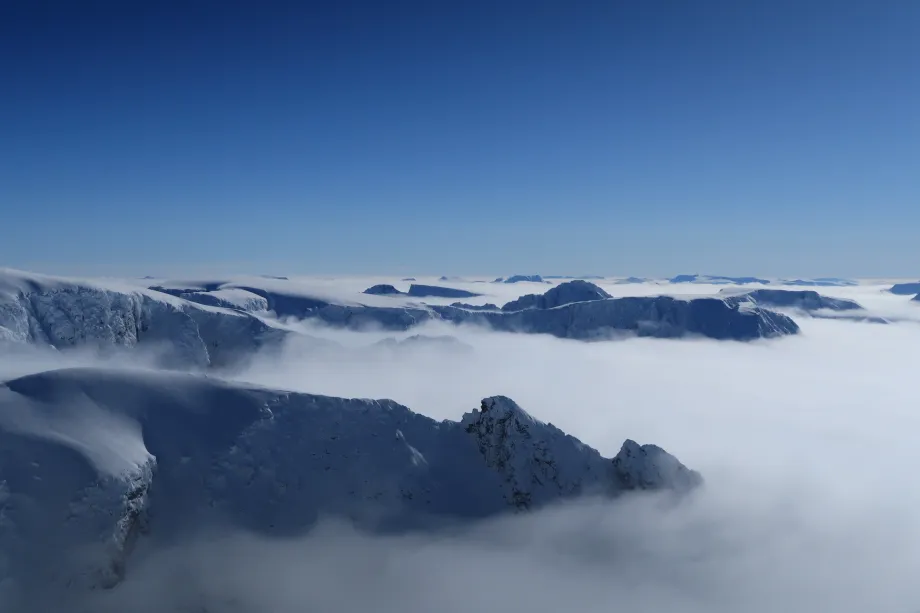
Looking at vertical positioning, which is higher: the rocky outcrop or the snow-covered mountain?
the snow-covered mountain

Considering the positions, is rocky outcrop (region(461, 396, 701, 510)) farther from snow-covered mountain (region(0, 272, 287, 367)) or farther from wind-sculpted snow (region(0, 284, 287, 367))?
wind-sculpted snow (region(0, 284, 287, 367))

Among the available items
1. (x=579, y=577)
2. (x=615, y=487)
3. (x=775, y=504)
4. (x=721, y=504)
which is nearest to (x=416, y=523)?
(x=579, y=577)

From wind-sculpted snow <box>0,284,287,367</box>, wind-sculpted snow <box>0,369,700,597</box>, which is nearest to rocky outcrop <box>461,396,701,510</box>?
wind-sculpted snow <box>0,369,700,597</box>

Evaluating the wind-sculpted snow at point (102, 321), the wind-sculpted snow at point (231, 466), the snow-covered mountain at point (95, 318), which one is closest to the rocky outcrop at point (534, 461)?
the wind-sculpted snow at point (231, 466)

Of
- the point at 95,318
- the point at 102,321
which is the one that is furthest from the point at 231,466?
the point at 95,318

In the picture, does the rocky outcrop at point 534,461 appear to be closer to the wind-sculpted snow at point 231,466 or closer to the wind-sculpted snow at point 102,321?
the wind-sculpted snow at point 231,466

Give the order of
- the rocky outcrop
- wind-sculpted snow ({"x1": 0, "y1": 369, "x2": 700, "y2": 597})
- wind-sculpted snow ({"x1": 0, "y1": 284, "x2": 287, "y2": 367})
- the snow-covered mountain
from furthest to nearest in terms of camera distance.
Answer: the snow-covered mountain → wind-sculpted snow ({"x1": 0, "y1": 284, "x2": 287, "y2": 367}) → the rocky outcrop → wind-sculpted snow ({"x1": 0, "y1": 369, "x2": 700, "y2": 597})

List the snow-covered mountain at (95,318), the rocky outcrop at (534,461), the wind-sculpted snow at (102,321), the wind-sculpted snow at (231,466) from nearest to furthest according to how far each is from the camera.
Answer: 1. the wind-sculpted snow at (231,466)
2. the rocky outcrop at (534,461)
3. the wind-sculpted snow at (102,321)
4. the snow-covered mountain at (95,318)

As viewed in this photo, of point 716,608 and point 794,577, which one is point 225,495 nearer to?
point 716,608

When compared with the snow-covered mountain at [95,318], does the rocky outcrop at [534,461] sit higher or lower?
lower
